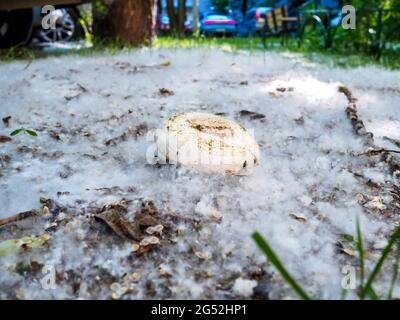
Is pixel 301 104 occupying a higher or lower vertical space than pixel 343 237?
higher

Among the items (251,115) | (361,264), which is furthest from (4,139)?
(361,264)

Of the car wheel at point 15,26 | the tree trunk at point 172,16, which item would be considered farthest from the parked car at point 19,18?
the tree trunk at point 172,16

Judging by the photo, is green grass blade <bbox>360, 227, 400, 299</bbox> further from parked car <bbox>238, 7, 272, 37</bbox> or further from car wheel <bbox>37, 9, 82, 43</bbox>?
parked car <bbox>238, 7, 272, 37</bbox>

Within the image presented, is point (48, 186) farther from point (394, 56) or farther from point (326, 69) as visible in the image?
point (394, 56)

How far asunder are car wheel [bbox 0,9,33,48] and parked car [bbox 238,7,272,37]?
Answer: 729 centimetres

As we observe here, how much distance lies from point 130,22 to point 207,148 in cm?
353

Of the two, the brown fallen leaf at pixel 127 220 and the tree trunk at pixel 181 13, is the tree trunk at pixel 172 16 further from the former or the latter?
the brown fallen leaf at pixel 127 220

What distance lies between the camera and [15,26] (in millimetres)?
4883

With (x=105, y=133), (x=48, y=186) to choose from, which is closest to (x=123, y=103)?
(x=105, y=133)

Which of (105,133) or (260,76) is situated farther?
(260,76)

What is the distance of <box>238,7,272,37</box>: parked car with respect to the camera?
11222 millimetres

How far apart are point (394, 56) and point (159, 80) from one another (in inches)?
116

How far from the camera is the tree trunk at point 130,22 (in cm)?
456

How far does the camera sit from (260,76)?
3146 millimetres
